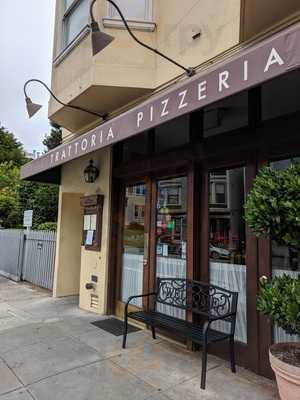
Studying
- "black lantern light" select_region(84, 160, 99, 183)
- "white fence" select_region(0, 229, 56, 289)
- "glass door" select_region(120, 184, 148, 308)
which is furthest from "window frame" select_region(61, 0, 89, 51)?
"white fence" select_region(0, 229, 56, 289)

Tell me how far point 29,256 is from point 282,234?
8.14 metres

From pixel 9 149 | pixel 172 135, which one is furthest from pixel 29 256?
pixel 9 149

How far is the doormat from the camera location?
15.9 ft

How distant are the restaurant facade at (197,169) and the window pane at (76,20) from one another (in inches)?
18.9

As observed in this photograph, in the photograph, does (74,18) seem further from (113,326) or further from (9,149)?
(9,149)

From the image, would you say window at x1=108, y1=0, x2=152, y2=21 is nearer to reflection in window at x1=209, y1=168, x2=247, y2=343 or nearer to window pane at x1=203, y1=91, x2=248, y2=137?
window pane at x1=203, y1=91, x2=248, y2=137

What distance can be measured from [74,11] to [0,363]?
624cm

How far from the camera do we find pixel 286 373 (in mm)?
2441

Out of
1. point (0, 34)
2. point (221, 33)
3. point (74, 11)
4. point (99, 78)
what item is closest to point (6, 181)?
point (0, 34)

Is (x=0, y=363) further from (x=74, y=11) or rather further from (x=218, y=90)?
(x=74, y=11)

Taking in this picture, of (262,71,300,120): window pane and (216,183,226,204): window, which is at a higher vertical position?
(262,71,300,120): window pane

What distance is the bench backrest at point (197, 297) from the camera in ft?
12.4

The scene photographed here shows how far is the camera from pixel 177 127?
16.4 feet

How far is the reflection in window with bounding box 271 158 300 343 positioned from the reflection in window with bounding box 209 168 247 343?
0.39m
